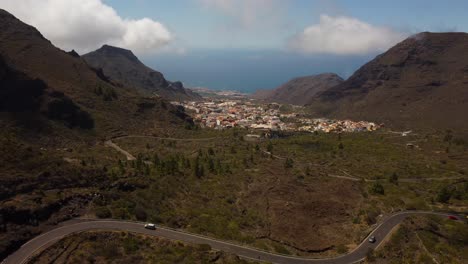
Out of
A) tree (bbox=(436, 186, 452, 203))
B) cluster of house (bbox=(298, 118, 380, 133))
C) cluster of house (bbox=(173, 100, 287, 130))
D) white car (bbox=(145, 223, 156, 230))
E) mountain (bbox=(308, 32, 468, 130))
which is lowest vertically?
tree (bbox=(436, 186, 452, 203))

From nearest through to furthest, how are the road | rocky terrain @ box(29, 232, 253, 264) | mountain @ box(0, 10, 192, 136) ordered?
rocky terrain @ box(29, 232, 253, 264) → the road → mountain @ box(0, 10, 192, 136)

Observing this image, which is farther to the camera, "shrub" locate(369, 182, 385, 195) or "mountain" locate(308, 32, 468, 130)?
"mountain" locate(308, 32, 468, 130)

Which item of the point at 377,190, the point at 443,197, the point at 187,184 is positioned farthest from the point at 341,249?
the point at 443,197

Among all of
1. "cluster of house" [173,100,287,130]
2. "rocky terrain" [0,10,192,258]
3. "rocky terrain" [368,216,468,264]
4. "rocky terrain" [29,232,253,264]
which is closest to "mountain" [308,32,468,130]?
"cluster of house" [173,100,287,130]

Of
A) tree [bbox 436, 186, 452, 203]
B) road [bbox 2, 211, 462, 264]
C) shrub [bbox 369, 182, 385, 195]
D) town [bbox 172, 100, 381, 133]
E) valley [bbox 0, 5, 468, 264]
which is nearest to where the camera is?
road [bbox 2, 211, 462, 264]

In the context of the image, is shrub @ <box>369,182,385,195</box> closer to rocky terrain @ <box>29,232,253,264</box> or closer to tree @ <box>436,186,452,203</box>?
tree @ <box>436,186,452,203</box>

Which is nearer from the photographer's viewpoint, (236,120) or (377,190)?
(377,190)

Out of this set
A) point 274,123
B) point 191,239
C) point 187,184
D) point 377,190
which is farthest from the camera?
point 274,123

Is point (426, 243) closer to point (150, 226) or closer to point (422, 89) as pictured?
point (150, 226)

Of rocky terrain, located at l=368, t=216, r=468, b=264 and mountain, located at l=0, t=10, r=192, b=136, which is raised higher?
mountain, located at l=0, t=10, r=192, b=136

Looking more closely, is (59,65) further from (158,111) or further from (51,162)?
(51,162)
